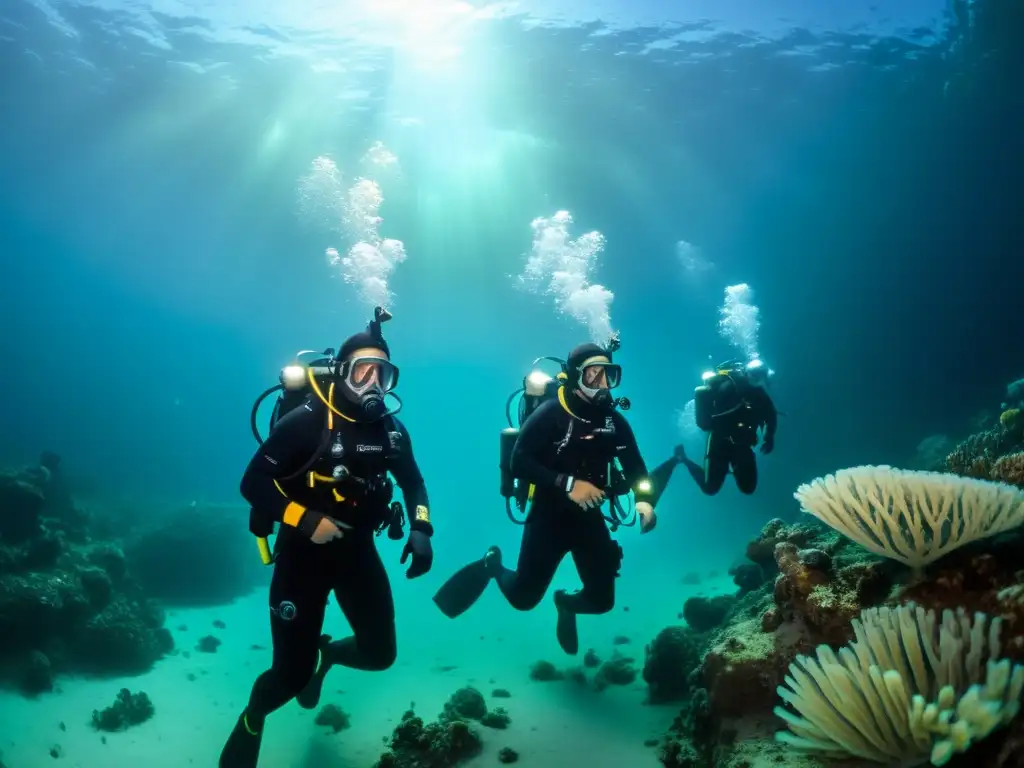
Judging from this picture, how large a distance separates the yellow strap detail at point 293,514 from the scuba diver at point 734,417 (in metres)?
6.94

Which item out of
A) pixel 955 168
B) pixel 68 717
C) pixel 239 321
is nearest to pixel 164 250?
pixel 239 321

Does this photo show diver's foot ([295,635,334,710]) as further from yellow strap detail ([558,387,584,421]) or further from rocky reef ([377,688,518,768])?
yellow strap detail ([558,387,584,421])

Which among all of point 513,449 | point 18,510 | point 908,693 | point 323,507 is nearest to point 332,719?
point 323,507

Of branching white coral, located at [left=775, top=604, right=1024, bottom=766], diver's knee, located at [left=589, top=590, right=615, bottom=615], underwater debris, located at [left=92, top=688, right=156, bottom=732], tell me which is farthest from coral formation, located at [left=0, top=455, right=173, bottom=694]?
branching white coral, located at [left=775, top=604, right=1024, bottom=766]

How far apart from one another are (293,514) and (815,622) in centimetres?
430

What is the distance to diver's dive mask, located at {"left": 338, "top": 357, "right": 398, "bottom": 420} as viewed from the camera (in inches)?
191

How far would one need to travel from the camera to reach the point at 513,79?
26234 mm

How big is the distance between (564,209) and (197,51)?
2503 cm

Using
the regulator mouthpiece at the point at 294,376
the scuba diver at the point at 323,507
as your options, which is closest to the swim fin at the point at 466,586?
the scuba diver at the point at 323,507

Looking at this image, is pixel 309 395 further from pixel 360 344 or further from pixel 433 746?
pixel 433 746

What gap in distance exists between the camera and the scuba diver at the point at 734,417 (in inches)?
362

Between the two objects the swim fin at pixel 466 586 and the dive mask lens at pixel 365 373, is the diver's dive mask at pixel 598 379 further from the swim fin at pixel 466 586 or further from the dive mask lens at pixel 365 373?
the swim fin at pixel 466 586

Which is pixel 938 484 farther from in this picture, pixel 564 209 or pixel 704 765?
pixel 564 209

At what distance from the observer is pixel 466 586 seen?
8.09 m
